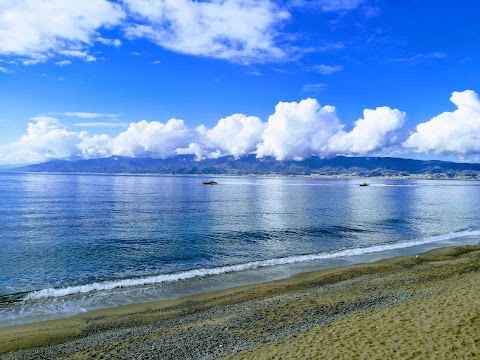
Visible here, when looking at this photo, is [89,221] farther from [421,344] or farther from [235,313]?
[421,344]

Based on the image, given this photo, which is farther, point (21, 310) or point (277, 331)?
point (21, 310)

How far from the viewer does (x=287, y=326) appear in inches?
673

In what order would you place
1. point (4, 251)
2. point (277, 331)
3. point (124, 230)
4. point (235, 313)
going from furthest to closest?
point (124, 230)
point (4, 251)
point (235, 313)
point (277, 331)

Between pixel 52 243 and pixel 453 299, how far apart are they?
42.3 m

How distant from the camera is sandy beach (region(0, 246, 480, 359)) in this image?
44.7 feet

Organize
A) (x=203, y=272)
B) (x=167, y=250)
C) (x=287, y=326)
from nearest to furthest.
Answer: (x=287, y=326) → (x=203, y=272) → (x=167, y=250)

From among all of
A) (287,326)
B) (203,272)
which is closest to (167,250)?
(203,272)

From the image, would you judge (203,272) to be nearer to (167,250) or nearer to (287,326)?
(167,250)

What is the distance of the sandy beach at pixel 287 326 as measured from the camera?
13613mm

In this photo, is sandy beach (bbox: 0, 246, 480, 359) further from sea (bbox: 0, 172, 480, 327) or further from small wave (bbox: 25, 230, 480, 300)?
small wave (bbox: 25, 230, 480, 300)

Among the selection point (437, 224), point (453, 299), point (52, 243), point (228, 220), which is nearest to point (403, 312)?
point (453, 299)

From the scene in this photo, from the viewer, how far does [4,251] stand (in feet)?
125

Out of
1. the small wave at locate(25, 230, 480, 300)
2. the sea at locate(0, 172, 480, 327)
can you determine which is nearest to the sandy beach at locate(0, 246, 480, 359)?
the sea at locate(0, 172, 480, 327)

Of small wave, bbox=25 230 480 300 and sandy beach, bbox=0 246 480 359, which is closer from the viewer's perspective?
sandy beach, bbox=0 246 480 359
